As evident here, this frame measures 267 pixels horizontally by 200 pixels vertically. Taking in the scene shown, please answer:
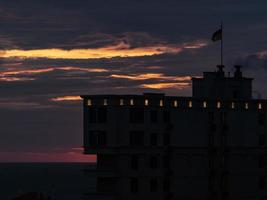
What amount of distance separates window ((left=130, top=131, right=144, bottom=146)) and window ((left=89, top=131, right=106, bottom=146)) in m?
3.94

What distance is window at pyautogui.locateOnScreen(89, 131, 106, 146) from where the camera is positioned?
400 ft

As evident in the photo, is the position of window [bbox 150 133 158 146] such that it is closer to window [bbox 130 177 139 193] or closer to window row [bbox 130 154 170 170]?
window row [bbox 130 154 170 170]

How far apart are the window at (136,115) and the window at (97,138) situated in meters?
4.36

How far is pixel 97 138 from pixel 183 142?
41.8ft

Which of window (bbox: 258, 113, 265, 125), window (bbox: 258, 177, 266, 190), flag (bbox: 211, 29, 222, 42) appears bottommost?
window (bbox: 258, 177, 266, 190)

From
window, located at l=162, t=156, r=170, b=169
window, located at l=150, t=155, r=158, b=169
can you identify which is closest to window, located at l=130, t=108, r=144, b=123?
window, located at l=150, t=155, r=158, b=169

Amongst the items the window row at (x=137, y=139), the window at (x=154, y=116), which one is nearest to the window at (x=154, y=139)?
the window row at (x=137, y=139)

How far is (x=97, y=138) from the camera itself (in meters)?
122

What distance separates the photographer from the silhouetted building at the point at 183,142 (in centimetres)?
12294

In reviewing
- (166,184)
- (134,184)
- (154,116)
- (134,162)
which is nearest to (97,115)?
(154,116)

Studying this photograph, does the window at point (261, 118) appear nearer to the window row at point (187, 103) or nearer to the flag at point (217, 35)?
the window row at point (187, 103)

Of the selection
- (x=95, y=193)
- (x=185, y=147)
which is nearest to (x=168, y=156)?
(x=185, y=147)

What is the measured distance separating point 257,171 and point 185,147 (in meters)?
12.0

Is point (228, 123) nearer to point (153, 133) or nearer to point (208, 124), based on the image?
point (208, 124)
